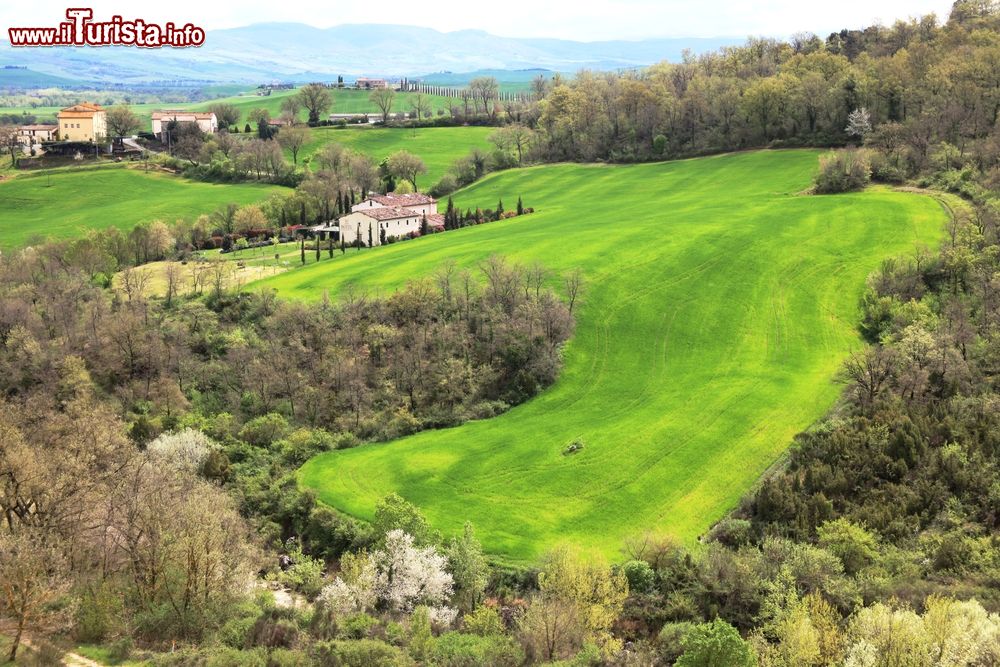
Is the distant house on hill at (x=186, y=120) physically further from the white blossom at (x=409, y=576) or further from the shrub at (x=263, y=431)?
the white blossom at (x=409, y=576)

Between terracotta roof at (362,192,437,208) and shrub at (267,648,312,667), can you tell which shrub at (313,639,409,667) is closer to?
shrub at (267,648,312,667)

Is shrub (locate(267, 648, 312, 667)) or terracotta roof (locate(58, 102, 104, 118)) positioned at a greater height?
terracotta roof (locate(58, 102, 104, 118))

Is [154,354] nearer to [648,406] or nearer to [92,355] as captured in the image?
[92,355]

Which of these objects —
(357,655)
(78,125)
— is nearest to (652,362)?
(357,655)

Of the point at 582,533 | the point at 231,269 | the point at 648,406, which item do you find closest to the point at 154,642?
the point at 582,533

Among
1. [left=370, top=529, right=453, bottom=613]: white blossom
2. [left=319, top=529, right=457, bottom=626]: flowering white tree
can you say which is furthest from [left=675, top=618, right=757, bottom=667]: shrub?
[left=370, top=529, right=453, bottom=613]: white blossom

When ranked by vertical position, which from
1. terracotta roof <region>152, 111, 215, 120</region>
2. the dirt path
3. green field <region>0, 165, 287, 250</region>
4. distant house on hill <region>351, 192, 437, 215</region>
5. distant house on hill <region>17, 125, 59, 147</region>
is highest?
terracotta roof <region>152, 111, 215, 120</region>

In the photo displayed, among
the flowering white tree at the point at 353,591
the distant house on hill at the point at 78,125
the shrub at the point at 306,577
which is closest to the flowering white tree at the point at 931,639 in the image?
the flowering white tree at the point at 353,591
